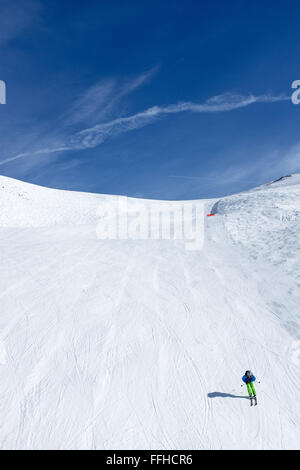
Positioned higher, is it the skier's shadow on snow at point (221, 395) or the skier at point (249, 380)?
the skier at point (249, 380)

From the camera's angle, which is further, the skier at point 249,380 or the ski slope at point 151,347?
the skier at point 249,380

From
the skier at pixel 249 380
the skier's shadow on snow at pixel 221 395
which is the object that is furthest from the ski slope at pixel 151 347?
the skier at pixel 249 380

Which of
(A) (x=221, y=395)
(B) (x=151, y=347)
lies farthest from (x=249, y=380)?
(B) (x=151, y=347)

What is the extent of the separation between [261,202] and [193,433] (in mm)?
23219

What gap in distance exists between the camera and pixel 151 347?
9.05m

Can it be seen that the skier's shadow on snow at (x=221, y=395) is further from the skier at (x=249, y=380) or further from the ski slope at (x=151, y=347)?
the skier at (x=249, y=380)

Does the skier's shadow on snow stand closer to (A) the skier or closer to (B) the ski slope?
(B) the ski slope

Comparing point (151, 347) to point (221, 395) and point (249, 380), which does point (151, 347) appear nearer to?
point (221, 395)

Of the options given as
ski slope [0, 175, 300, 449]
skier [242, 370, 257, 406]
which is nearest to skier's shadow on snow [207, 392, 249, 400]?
ski slope [0, 175, 300, 449]

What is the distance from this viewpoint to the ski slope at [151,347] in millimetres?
6500

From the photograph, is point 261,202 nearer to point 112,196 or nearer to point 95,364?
point 95,364

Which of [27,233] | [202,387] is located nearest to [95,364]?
[202,387]

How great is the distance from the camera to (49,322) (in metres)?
10.3
